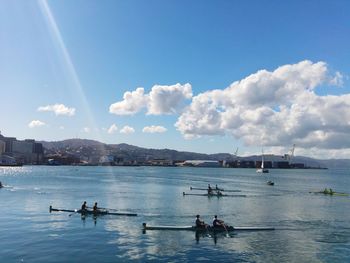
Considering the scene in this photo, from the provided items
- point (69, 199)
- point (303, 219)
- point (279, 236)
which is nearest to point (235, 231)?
point (279, 236)

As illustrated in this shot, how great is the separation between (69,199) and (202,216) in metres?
35.7

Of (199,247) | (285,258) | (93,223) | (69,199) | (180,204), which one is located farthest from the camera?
(69,199)

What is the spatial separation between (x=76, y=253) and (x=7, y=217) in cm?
2592

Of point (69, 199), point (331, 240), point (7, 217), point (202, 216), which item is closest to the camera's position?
point (331, 240)

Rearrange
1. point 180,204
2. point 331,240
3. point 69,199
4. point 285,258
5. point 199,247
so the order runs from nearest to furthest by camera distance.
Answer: point 285,258
point 199,247
point 331,240
point 180,204
point 69,199

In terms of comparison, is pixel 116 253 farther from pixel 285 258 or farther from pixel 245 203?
pixel 245 203

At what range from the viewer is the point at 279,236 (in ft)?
165

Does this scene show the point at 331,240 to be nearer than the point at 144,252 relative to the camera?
No

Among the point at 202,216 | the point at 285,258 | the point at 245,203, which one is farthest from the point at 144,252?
the point at 245,203

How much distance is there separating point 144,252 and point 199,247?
621 centimetres

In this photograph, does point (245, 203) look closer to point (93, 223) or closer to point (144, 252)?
point (93, 223)

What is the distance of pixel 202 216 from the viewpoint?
67062 millimetres

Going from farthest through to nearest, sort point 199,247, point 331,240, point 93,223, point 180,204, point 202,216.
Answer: point 180,204, point 202,216, point 93,223, point 331,240, point 199,247

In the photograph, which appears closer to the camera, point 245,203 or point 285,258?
point 285,258
